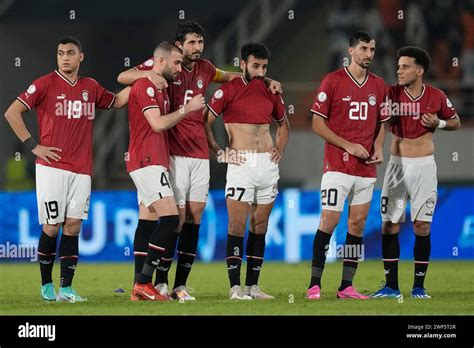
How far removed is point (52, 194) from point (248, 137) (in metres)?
1.68

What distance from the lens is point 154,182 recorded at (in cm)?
943

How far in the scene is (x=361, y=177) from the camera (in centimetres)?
984

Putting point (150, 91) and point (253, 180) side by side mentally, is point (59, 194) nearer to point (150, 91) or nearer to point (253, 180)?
point (150, 91)

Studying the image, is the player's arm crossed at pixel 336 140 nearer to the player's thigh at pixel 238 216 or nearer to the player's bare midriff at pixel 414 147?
the player's bare midriff at pixel 414 147

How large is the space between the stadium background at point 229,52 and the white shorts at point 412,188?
18.4ft

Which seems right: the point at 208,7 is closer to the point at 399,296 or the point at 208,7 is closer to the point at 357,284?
the point at 357,284

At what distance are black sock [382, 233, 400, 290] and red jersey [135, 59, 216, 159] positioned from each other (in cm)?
172

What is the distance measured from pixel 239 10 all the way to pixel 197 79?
11464 millimetres

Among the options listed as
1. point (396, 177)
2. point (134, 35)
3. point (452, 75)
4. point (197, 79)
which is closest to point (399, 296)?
point (396, 177)

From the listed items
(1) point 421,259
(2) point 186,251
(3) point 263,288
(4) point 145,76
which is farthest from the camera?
(3) point 263,288

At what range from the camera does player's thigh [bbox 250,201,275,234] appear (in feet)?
32.5

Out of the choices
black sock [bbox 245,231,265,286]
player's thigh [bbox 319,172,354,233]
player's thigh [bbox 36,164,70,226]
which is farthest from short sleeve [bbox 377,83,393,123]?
player's thigh [bbox 36,164,70,226]

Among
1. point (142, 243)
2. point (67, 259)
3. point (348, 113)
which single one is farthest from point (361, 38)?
point (67, 259)

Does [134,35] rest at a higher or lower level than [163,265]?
higher
